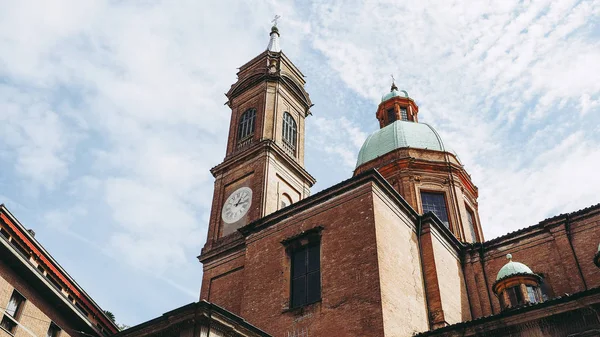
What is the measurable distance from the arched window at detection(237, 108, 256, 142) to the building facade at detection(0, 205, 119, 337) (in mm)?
10740

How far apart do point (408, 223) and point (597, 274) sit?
20.2ft

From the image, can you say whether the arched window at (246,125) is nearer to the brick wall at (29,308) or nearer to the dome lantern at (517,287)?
the brick wall at (29,308)

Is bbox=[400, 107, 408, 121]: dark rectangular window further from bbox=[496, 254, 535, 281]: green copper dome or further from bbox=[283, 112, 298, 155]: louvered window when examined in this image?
bbox=[496, 254, 535, 281]: green copper dome

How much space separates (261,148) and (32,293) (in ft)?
37.5

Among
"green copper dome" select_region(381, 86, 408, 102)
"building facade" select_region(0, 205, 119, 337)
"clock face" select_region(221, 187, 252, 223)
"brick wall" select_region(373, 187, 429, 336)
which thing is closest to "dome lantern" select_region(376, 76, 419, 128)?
"green copper dome" select_region(381, 86, 408, 102)

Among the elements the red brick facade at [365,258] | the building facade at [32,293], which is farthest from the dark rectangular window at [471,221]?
the building facade at [32,293]

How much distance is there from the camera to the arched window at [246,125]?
26.4m

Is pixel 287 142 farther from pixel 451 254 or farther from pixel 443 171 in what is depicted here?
pixel 451 254

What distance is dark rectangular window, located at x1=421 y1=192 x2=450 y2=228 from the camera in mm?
25688

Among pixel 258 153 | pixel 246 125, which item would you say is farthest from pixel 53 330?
pixel 246 125

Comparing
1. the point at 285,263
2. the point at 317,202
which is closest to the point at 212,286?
the point at 285,263

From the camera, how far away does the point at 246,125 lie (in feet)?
88.3

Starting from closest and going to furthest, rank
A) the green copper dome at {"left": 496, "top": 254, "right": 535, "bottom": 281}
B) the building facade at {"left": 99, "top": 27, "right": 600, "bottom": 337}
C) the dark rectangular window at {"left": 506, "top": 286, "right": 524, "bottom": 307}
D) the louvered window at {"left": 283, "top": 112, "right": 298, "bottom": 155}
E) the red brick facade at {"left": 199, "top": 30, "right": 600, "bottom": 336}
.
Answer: the building facade at {"left": 99, "top": 27, "right": 600, "bottom": 337} < the red brick facade at {"left": 199, "top": 30, "right": 600, "bottom": 336} < the dark rectangular window at {"left": 506, "top": 286, "right": 524, "bottom": 307} < the green copper dome at {"left": 496, "top": 254, "right": 535, "bottom": 281} < the louvered window at {"left": 283, "top": 112, "right": 298, "bottom": 155}

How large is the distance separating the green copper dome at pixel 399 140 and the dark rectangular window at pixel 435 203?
119 inches
